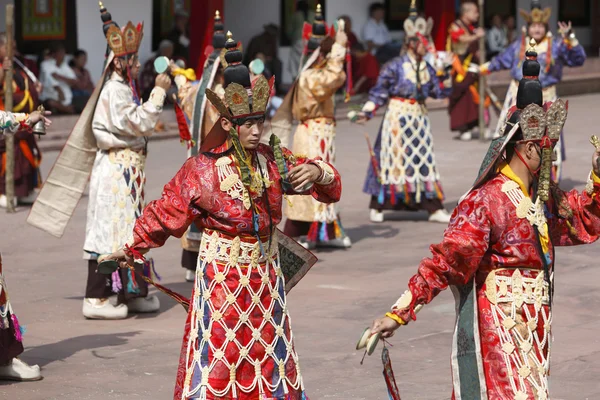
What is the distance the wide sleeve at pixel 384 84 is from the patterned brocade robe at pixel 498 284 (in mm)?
6904

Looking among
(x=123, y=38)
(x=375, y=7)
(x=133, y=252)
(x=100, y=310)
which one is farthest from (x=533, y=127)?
(x=375, y=7)

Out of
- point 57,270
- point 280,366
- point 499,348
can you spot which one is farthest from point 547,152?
point 57,270

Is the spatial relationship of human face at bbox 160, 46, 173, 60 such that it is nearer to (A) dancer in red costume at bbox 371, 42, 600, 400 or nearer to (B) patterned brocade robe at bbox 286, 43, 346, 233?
(B) patterned brocade robe at bbox 286, 43, 346, 233

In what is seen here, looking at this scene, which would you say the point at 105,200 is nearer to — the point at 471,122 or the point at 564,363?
the point at 564,363

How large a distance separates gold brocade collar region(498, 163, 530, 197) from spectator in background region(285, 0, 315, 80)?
55.3 ft

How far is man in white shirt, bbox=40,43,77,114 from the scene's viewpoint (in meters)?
17.4

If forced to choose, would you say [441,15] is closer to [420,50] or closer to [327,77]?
[420,50]

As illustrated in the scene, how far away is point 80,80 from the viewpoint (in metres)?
17.8

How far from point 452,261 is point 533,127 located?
0.62m

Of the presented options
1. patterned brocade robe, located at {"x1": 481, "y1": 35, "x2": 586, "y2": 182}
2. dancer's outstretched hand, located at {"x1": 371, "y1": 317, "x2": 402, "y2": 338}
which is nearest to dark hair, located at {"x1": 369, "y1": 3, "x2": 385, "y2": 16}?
patterned brocade robe, located at {"x1": 481, "y1": 35, "x2": 586, "y2": 182}

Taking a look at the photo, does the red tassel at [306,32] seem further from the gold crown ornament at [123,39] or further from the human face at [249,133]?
the human face at [249,133]

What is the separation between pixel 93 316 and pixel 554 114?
14.8 ft

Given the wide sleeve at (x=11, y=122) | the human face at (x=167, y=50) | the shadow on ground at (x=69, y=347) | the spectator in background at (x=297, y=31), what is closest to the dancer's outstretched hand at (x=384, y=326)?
the wide sleeve at (x=11, y=122)

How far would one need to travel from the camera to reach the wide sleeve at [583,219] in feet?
17.1
